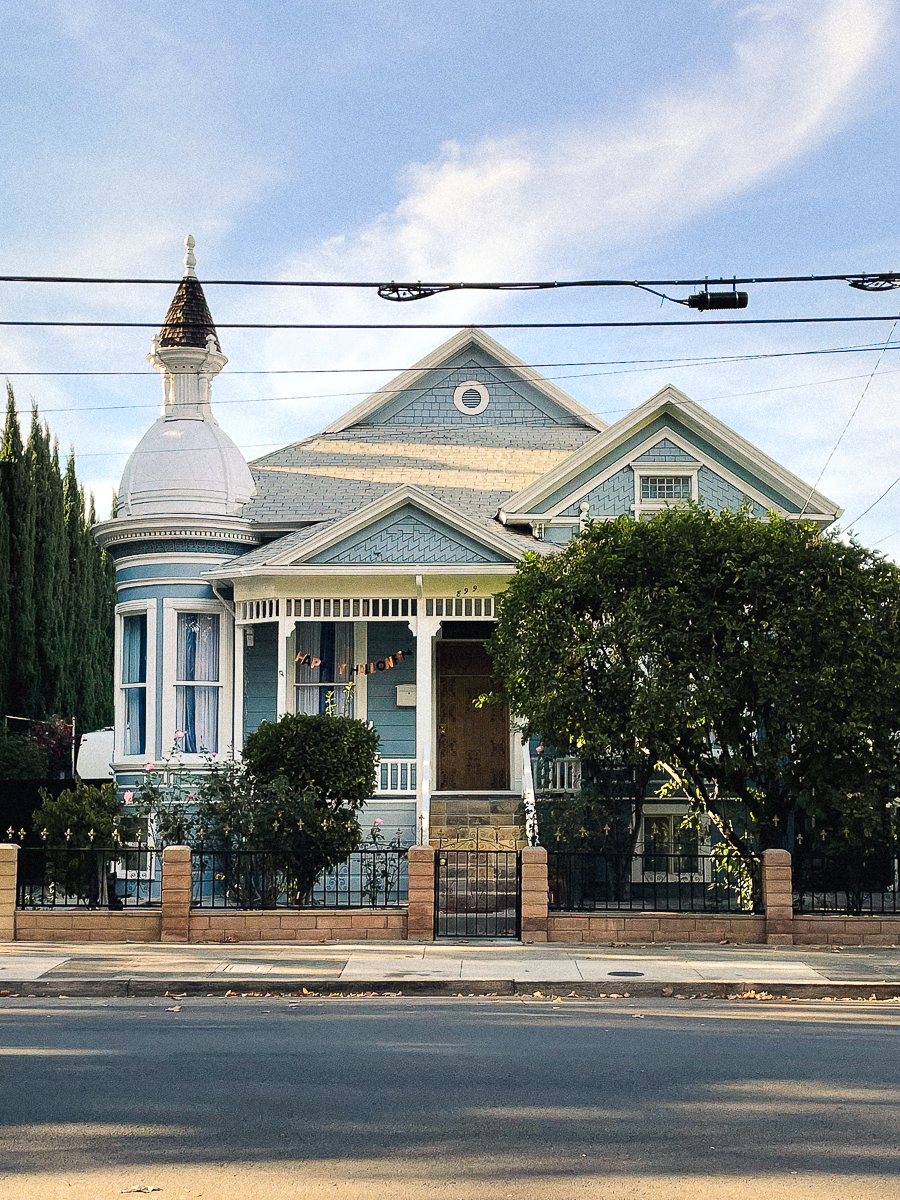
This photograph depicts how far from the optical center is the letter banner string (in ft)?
75.3

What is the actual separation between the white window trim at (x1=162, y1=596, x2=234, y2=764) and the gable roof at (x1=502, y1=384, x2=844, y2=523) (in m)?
5.15

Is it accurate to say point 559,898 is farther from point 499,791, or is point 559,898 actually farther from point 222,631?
point 222,631

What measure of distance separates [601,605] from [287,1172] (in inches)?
452

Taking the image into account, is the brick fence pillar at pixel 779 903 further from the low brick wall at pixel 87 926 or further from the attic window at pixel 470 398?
the attic window at pixel 470 398

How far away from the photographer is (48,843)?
56.5 feet

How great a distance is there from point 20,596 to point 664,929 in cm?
2444

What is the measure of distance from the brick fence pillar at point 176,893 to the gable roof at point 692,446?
386 inches

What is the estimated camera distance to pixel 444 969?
13.9m

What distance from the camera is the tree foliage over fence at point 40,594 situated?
118ft

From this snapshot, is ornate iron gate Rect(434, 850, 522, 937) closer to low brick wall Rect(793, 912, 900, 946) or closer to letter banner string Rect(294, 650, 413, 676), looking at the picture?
low brick wall Rect(793, 912, 900, 946)

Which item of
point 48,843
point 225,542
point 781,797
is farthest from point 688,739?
point 225,542

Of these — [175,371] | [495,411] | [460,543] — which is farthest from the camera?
[495,411]

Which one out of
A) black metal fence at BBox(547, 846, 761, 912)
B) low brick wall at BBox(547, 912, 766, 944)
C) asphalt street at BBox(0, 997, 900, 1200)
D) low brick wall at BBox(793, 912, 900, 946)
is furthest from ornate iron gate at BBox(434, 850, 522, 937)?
asphalt street at BBox(0, 997, 900, 1200)

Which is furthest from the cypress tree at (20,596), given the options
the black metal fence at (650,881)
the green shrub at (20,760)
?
the black metal fence at (650,881)
